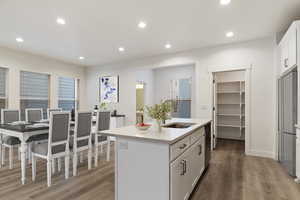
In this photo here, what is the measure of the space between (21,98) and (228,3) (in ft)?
19.1

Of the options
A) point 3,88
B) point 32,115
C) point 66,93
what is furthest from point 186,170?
point 66,93

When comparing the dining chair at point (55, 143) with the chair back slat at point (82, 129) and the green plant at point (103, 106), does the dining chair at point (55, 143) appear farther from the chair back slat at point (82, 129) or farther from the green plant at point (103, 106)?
the green plant at point (103, 106)

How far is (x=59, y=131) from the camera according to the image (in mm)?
2709

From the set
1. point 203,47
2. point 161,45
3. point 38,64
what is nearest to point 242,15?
point 203,47

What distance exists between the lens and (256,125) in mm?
4156

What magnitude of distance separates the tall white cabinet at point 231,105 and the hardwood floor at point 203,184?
256 centimetres

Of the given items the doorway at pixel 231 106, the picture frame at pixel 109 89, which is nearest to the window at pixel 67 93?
the picture frame at pixel 109 89

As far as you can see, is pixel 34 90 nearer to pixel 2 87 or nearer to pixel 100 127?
pixel 2 87

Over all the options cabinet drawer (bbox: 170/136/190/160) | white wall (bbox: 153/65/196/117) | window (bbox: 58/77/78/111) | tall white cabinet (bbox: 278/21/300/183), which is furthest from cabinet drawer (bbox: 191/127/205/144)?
window (bbox: 58/77/78/111)

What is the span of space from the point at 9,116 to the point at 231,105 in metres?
6.34

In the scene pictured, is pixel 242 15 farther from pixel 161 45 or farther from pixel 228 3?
pixel 161 45

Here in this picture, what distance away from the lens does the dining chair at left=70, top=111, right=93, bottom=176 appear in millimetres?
2973

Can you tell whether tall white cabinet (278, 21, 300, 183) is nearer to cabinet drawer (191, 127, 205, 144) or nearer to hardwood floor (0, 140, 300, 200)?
hardwood floor (0, 140, 300, 200)

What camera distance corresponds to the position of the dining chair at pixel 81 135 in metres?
2.97
